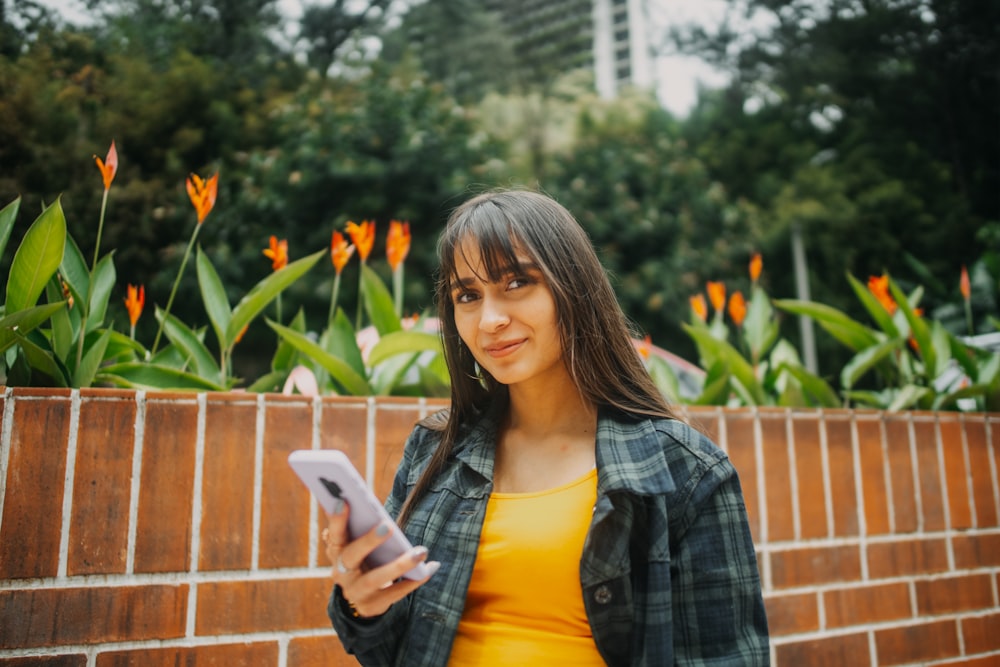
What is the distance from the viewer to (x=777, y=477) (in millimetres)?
1981

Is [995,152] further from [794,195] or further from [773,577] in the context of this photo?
[773,577]

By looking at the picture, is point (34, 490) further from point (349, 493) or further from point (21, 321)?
point (349, 493)

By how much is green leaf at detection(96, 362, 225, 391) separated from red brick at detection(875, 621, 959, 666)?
76.5 inches

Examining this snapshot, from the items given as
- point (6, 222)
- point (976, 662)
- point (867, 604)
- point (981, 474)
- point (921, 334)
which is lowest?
point (976, 662)

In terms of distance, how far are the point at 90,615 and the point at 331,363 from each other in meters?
0.71

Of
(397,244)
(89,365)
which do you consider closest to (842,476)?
(397,244)

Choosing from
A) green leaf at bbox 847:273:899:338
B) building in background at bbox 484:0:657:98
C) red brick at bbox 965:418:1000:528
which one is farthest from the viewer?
building in background at bbox 484:0:657:98

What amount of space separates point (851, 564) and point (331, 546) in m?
1.63

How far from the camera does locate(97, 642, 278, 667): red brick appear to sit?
1.34 m

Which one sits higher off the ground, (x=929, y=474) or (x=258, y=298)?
(x=258, y=298)

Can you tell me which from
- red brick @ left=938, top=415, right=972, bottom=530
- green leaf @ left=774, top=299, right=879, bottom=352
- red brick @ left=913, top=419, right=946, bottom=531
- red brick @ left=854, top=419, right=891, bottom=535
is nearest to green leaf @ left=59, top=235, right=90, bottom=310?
green leaf @ left=774, top=299, right=879, bottom=352

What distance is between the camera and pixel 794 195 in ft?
42.3

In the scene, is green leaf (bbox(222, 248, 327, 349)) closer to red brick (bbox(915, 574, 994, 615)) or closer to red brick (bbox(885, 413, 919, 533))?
red brick (bbox(885, 413, 919, 533))

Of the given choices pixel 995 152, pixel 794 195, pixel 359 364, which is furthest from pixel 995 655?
pixel 794 195
